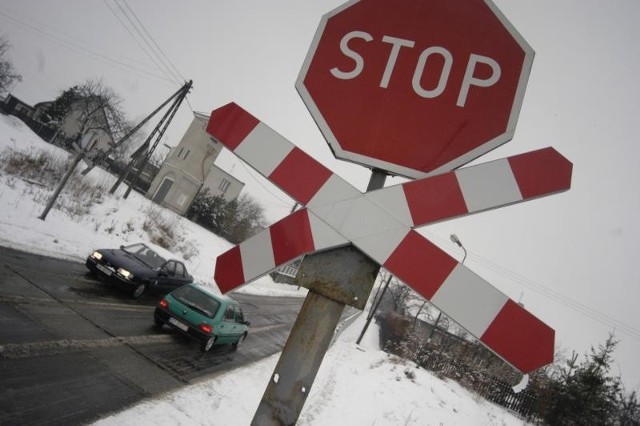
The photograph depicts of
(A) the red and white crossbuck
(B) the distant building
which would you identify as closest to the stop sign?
(A) the red and white crossbuck

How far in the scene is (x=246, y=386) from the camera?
27.0 ft

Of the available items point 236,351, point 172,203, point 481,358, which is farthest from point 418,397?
point 172,203

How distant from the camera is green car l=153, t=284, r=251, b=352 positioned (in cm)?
927

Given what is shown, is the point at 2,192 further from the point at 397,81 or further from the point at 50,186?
the point at 397,81

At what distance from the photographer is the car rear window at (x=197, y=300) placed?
9530mm

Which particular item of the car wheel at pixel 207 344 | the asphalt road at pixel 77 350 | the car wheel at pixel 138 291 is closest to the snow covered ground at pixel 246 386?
the asphalt road at pixel 77 350

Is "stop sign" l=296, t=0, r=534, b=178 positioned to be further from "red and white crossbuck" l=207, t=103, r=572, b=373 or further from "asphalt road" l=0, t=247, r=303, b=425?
"asphalt road" l=0, t=247, r=303, b=425

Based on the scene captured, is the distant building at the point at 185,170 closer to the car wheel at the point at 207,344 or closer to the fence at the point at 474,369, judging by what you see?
the fence at the point at 474,369

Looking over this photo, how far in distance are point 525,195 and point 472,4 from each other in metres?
0.97

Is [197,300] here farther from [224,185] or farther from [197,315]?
[224,185]

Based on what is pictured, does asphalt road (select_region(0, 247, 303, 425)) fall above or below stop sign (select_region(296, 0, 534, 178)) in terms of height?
below

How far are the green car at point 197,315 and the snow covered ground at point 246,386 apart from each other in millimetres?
1237

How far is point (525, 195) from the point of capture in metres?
1.15

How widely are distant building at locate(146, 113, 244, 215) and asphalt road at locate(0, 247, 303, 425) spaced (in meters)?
28.3
